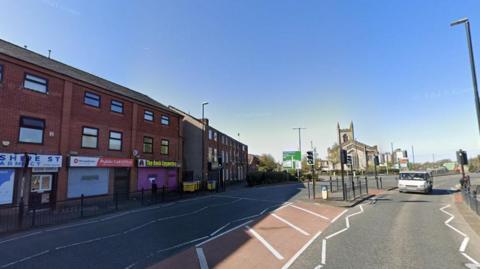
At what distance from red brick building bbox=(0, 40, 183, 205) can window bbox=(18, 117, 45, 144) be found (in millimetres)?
49

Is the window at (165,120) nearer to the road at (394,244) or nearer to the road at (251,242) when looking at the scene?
the road at (251,242)

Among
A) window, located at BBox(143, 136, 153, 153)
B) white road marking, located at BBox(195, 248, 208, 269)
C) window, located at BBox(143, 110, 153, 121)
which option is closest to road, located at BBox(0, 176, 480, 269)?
white road marking, located at BBox(195, 248, 208, 269)

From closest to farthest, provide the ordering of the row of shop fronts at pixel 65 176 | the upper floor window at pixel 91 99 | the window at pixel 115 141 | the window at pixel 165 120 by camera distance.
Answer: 1. the row of shop fronts at pixel 65 176
2. the upper floor window at pixel 91 99
3. the window at pixel 115 141
4. the window at pixel 165 120

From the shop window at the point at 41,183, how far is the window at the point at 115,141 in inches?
201

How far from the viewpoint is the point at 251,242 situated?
→ 896 cm

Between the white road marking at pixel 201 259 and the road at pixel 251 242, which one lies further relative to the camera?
the road at pixel 251 242

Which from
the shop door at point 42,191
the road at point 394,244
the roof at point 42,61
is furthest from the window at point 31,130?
the road at point 394,244

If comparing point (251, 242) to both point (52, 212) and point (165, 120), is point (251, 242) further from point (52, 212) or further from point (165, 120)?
point (165, 120)

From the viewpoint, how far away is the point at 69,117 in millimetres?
18562

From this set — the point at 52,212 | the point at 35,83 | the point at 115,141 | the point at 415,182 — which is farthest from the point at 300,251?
the point at 415,182

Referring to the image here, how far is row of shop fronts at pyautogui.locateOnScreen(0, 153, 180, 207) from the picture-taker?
15117mm

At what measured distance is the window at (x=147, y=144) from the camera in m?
25.7

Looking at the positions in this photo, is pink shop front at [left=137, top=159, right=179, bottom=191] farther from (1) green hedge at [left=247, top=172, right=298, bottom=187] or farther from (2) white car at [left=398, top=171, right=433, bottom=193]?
(2) white car at [left=398, top=171, right=433, bottom=193]

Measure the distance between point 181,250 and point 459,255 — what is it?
7646 mm
